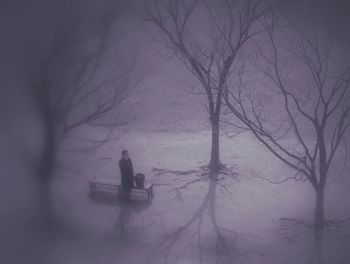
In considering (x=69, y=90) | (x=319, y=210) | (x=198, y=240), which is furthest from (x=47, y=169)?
(x=319, y=210)

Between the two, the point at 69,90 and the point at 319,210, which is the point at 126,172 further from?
the point at 69,90

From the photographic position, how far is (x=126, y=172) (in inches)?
492

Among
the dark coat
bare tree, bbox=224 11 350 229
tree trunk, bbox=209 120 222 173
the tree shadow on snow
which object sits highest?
bare tree, bbox=224 11 350 229

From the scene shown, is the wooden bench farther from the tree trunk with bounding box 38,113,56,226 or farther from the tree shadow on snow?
the tree trunk with bounding box 38,113,56,226

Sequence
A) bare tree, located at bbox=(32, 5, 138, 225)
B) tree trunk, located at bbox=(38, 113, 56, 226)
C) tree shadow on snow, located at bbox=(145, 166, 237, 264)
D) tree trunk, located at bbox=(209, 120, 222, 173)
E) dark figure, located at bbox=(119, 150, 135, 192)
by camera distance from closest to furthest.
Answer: tree shadow on snow, located at bbox=(145, 166, 237, 264) < tree trunk, located at bbox=(38, 113, 56, 226) < dark figure, located at bbox=(119, 150, 135, 192) < tree trunk, located at bbox=(209, 120, 222, 173) < bare tree, located at bbox=(32, 5, 138, 225)

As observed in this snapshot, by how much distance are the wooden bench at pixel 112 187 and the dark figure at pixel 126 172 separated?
7.1 inches

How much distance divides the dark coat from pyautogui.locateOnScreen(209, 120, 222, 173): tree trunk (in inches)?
117

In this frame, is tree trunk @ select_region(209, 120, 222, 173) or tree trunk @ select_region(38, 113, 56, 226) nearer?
tree trunk @ select_region(38, 113, 56, 226)

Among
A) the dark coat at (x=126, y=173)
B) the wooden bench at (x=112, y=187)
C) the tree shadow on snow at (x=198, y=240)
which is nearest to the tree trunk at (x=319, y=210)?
the tree shadow on snow at (x=198, y=240)

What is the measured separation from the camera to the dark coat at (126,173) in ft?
40.6

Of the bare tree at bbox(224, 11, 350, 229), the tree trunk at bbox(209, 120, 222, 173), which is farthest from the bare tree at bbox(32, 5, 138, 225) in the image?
the bare tree at bbox(224, 11, 350, 229)

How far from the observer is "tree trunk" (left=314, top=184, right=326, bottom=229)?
10766 mm

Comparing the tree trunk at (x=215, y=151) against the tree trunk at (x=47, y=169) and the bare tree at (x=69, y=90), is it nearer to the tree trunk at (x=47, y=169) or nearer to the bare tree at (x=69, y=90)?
the bare tree at (x=69, y=90)

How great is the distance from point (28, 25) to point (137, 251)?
Answer: 1244 cm
